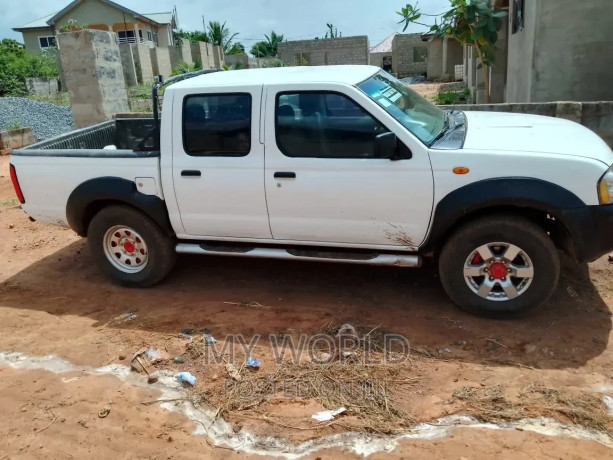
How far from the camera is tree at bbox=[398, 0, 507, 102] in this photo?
34.2ft

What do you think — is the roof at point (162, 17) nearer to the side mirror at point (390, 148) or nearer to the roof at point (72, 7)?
the roof at point (72, 7)

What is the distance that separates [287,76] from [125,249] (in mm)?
2256

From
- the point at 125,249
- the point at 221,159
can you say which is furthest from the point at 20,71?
the point at 221,159

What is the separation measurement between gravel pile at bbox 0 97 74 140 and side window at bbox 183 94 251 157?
37.1 ft

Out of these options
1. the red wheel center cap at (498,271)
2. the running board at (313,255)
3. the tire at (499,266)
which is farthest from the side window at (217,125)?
the red wheel center cap at (498,271)

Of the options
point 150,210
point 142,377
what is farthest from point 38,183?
point 142,377

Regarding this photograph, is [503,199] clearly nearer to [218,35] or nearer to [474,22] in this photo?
[474,22]

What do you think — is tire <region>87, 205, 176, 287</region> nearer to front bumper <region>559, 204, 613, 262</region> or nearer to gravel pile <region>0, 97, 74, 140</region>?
front bumper <region>559, 204, 613, 262</region>

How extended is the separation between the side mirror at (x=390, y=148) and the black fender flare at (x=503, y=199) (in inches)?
17.6

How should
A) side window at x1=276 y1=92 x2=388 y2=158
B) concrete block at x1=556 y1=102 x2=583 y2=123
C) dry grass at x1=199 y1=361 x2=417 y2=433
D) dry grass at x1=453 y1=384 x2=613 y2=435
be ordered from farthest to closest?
concrete block at x1=556 y1=102 x2=583 y2=123, side window at x1=276 y1=92 x2=388 y2=158, dry grass at x1=199 y1=361 x2=417 y2=433, dry grass at x1=453 y1=384 x2=613 y2=435

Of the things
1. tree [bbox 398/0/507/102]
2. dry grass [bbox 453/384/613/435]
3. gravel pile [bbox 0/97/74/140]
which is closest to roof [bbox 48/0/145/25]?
gravel pile [bbox 0/97/74/140]

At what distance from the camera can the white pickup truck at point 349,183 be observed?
3.73 metres

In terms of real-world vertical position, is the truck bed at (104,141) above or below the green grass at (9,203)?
above

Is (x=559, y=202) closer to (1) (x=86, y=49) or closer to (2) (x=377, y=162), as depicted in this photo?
(2) (x=377, y=162)
